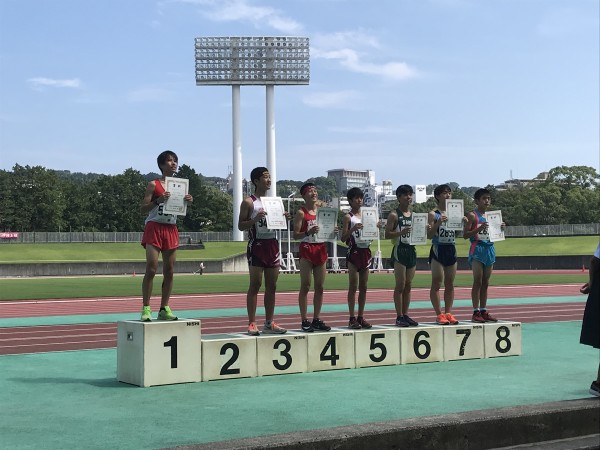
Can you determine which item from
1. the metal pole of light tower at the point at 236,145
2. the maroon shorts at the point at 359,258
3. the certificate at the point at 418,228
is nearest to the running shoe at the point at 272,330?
the maroon shorts at the point at 359,258

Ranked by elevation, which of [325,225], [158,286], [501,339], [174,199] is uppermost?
[174,199]

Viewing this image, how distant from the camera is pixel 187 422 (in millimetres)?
6676

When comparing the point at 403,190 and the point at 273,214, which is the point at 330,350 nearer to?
the point at 273,214

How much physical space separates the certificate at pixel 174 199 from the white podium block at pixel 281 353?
1.72 m

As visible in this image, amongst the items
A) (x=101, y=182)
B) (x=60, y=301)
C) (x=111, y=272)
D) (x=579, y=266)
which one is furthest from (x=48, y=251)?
(x=60, y=301)

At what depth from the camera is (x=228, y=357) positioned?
9.21 metres

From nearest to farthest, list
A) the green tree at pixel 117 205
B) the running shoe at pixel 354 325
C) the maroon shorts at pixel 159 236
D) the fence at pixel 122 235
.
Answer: the maroon shorts at pixel 159 236, the running shoe at pixel 354 325, the fence at pixel 122 235, the green tree at pixel 117 205

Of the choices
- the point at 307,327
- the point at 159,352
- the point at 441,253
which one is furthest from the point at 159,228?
the point at 441,253

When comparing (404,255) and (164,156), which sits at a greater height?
(164,156)

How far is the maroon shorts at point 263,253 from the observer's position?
9.92 m

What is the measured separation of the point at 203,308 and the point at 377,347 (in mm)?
11650

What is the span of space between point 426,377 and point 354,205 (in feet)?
10.1

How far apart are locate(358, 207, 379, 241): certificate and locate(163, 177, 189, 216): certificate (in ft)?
8.61

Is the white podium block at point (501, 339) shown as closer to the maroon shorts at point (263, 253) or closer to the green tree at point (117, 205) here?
the maroon shorts at point (263, 253)
